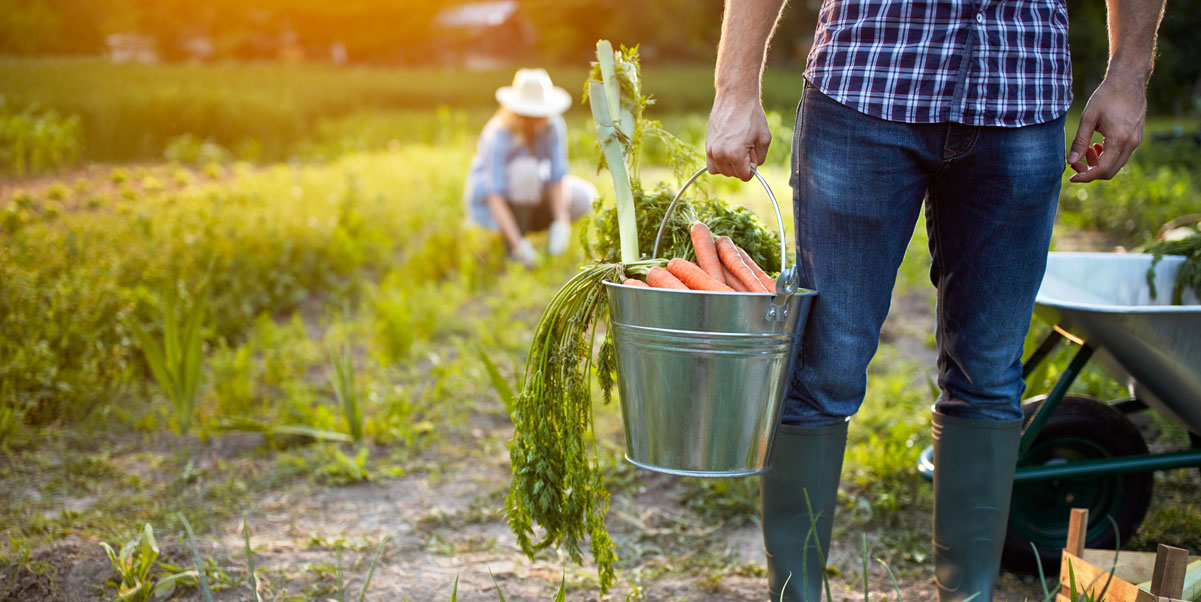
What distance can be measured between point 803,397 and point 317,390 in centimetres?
227

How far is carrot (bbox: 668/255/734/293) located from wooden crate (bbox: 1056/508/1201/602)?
747 mm

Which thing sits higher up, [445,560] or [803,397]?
[803,397]

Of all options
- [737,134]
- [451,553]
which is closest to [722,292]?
[737,134]

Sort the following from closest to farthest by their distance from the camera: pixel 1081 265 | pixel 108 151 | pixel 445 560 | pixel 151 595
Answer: pixel 151 595 → pixel 445 560 → pixel 1081 265 → pixel 108 151

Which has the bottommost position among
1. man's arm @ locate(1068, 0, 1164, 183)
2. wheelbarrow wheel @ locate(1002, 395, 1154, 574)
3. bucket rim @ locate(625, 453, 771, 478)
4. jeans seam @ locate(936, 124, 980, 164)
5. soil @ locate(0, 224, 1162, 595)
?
soil @ locate(0, 224, 1162, 595)

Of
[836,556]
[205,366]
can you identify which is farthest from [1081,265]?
[205,366]

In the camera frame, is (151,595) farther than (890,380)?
No

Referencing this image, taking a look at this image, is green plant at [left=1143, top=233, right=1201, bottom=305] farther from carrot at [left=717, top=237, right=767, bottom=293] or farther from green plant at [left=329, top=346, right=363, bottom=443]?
green plant at [left=329, top=346, right=363, bottom=443]

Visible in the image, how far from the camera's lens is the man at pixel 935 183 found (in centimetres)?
143

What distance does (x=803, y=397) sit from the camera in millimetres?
1598

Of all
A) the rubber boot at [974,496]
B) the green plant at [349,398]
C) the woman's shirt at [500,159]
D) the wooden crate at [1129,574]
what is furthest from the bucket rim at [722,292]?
the woman's shirt at [500,159]

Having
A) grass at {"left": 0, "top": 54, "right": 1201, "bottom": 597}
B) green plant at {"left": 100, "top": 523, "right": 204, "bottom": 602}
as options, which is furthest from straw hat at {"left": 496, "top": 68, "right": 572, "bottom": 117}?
green plant at {"left": 100, "top": 523, "right": 204, "bottom": 602}

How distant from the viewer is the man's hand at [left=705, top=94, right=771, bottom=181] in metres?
1.47

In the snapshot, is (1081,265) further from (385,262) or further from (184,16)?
(184,16)
